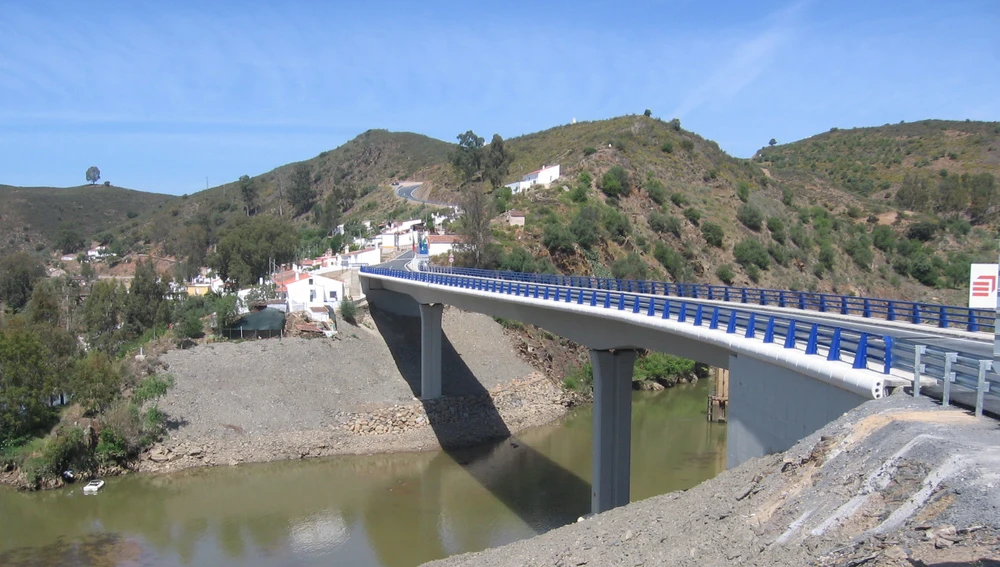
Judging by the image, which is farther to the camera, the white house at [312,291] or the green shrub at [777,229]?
the green shrub at [777,229]

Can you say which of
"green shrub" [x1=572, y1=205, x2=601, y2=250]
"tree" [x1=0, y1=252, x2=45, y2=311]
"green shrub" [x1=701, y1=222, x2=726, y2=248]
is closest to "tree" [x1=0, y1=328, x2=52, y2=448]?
"green shrub" [x1=572, y1=205, x2=601, y2=250]

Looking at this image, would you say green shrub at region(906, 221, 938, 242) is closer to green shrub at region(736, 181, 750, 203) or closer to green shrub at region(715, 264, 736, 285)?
green shrub at region(736, 181, 750, 203)

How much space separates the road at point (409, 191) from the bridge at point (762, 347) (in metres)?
67.9

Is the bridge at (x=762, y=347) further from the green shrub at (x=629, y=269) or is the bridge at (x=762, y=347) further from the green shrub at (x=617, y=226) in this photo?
the green shrub at (x=617, y=226)

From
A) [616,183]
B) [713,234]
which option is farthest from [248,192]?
[713,234]

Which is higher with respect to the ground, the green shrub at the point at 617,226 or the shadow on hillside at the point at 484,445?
the green shrub at the point at 617,226

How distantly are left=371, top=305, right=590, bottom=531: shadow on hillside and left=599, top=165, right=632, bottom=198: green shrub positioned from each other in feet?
100

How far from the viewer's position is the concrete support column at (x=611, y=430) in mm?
22641

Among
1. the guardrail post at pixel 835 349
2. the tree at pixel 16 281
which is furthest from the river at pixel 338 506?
the tree at pixel 16 281

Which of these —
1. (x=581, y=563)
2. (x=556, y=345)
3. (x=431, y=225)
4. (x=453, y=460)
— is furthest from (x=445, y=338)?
(x=581, y=563)

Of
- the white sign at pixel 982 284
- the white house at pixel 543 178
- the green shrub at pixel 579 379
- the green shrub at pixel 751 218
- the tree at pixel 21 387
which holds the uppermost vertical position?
the white house at pixel 543 178

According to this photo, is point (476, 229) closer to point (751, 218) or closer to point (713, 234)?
point (713, 234)

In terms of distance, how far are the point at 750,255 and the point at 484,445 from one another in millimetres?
43113

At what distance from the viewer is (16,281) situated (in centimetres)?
7419
